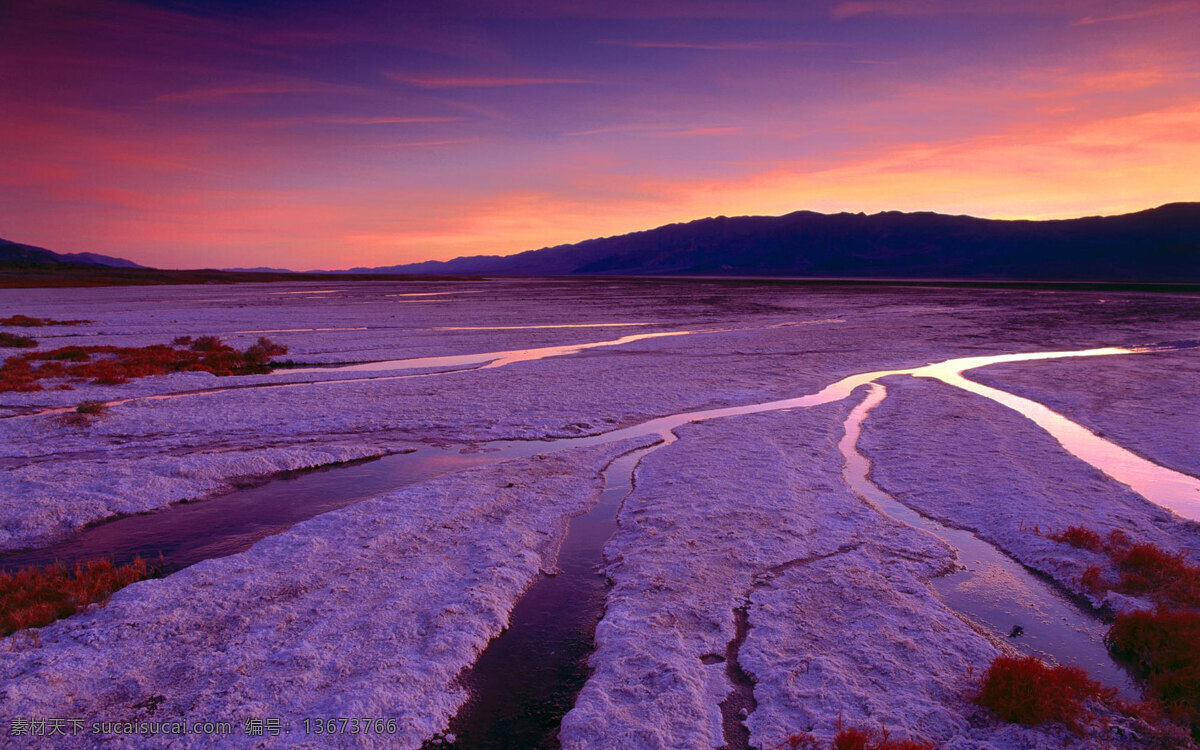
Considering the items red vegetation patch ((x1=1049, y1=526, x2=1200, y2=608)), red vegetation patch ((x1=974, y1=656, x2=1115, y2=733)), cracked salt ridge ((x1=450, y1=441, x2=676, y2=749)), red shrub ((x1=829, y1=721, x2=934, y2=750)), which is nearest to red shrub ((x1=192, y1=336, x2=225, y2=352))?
cracked salt ridge ((x1=450, y1=441, x2=676, y2=749))

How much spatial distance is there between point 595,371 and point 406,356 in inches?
322

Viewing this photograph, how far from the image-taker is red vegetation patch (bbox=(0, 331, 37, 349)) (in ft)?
79.5

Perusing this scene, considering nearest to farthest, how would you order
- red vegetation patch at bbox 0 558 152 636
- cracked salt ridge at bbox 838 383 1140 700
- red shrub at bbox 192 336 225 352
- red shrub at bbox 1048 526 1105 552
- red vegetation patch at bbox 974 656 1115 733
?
1. red vegetation patch at bbox 974 656 1115 733
2. cracked salt ridge at bbox 838 383 1140 700
3. red vegetation patch at bbox 0 558 152 636
4. red shrub at bbox 1048 526 1105 552
5. red shrub at bbox 192 336 225 352

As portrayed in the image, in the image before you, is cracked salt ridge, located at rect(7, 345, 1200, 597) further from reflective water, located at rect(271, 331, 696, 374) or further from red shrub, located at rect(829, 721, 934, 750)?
reflective water, located at rect(271, 331, 696, 374)

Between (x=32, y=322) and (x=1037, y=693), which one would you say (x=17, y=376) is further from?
(x=1037, y=693)

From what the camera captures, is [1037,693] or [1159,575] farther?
[1159,575]

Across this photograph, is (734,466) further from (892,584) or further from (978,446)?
(978,446)

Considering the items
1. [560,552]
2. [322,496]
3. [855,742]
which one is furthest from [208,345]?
[855,742]

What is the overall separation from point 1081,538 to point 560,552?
639 cm

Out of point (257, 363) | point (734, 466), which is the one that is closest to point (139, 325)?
point (257, 363)

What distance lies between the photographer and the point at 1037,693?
186 inches

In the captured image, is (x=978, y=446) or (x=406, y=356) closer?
(x=978, y=446)

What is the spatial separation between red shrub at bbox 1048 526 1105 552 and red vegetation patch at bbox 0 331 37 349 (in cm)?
3280

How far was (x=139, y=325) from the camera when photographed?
33.8 metres
